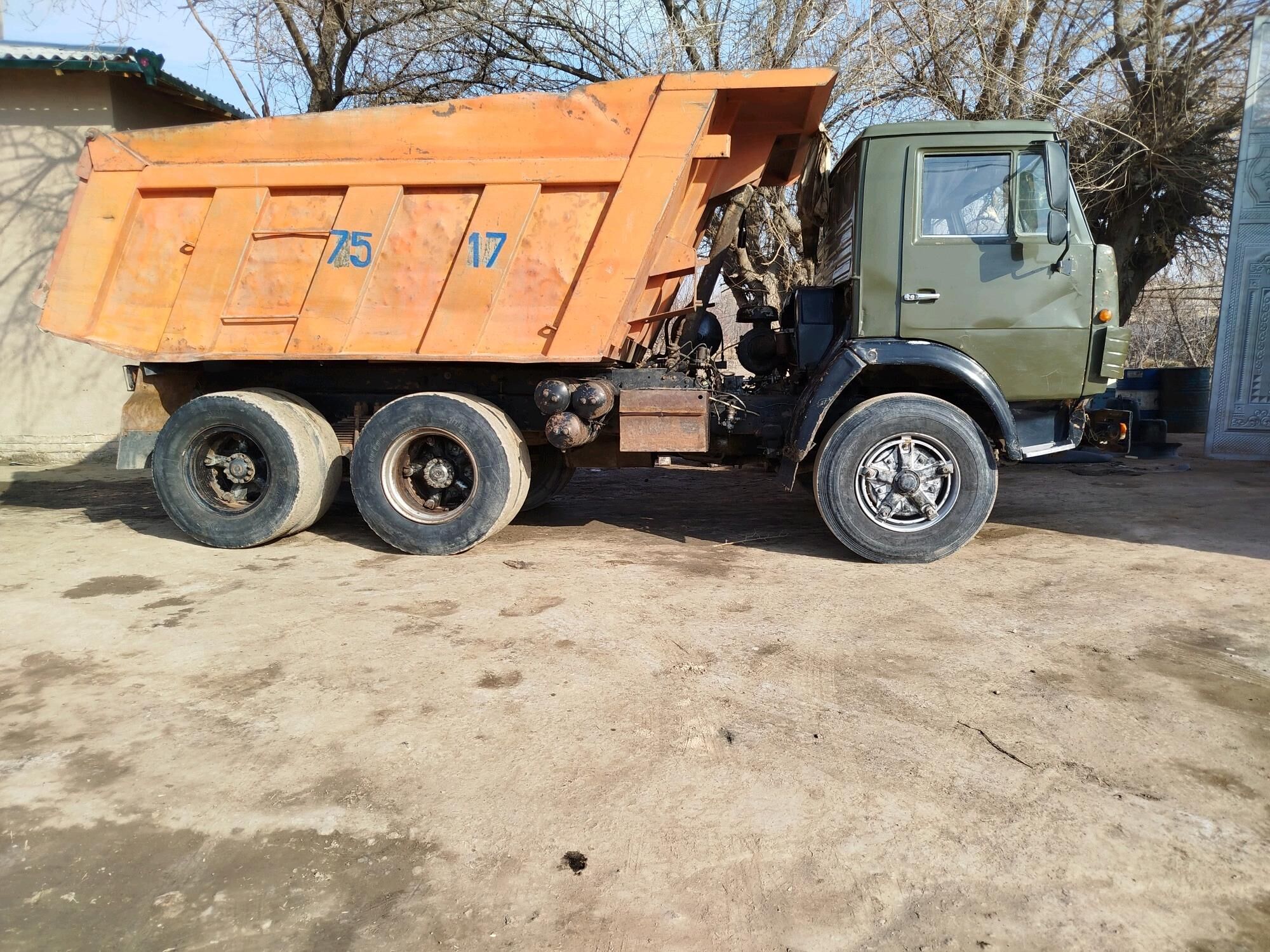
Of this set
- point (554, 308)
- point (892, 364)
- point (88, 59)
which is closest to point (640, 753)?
point (892, 364)

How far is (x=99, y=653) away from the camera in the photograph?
Answer: 12.8 feet

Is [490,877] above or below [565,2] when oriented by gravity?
below

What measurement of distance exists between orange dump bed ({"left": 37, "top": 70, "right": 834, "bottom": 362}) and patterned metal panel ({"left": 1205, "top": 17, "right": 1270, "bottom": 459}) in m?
6.83

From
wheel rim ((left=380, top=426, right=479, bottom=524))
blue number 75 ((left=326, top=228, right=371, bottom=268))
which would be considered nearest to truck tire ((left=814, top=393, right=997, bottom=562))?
wheel rim ((left=380, top=426, right=479, bottom=524))

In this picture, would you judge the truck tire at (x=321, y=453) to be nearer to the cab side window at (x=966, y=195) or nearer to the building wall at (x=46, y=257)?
the cab side window at (x=966, y=195)

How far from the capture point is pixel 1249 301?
9.77 m

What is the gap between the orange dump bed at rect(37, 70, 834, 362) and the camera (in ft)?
17.8

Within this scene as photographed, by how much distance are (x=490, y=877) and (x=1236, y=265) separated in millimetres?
11162

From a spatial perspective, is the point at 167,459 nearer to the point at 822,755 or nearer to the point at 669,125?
the point at 669,125

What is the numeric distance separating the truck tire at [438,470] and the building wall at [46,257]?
20.0ft

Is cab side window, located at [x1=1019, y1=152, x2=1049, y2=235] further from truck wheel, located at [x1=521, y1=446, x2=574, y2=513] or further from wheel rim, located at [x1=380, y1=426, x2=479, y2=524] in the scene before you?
wheel rim, located at [x1=380, y1=426, x2=479, y2=524]

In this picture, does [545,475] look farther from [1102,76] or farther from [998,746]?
[1102,76]

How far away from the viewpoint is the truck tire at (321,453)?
6008mm

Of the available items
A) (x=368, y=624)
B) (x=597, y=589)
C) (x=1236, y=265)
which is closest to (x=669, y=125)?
(x=597, y=589)
